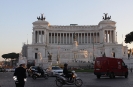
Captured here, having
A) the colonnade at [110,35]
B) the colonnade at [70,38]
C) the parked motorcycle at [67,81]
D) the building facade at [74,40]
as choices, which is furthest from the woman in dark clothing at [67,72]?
the colonnade at [70,38]

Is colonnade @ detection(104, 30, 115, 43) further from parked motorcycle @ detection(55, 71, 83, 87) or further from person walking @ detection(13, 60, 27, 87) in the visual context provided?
person walking @ detection(13, 60, 27, 87)

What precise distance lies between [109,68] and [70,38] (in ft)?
282

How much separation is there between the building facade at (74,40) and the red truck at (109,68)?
199 feet

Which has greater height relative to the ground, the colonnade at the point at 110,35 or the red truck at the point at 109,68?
the colonnade at the point at 110,35

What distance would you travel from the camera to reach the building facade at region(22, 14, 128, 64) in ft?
317

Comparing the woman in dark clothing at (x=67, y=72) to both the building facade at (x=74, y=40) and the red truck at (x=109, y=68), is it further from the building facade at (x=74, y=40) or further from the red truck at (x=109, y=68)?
the building facade at (x=74, y=40)

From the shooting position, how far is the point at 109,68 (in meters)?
28.6

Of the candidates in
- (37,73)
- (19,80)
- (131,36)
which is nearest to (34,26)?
(131,36)

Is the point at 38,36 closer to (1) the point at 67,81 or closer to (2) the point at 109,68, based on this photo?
(2) the point at 109,68

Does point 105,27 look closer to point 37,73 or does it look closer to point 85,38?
point 85,38

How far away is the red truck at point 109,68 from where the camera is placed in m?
28.6

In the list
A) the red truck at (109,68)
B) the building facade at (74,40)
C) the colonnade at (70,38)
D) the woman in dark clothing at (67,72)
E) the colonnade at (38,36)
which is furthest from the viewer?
the colonnade at (70,38)

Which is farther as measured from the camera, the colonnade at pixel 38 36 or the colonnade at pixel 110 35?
the colonnade at pixel 38 36

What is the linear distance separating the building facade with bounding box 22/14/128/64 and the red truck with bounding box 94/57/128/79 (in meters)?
60.6
